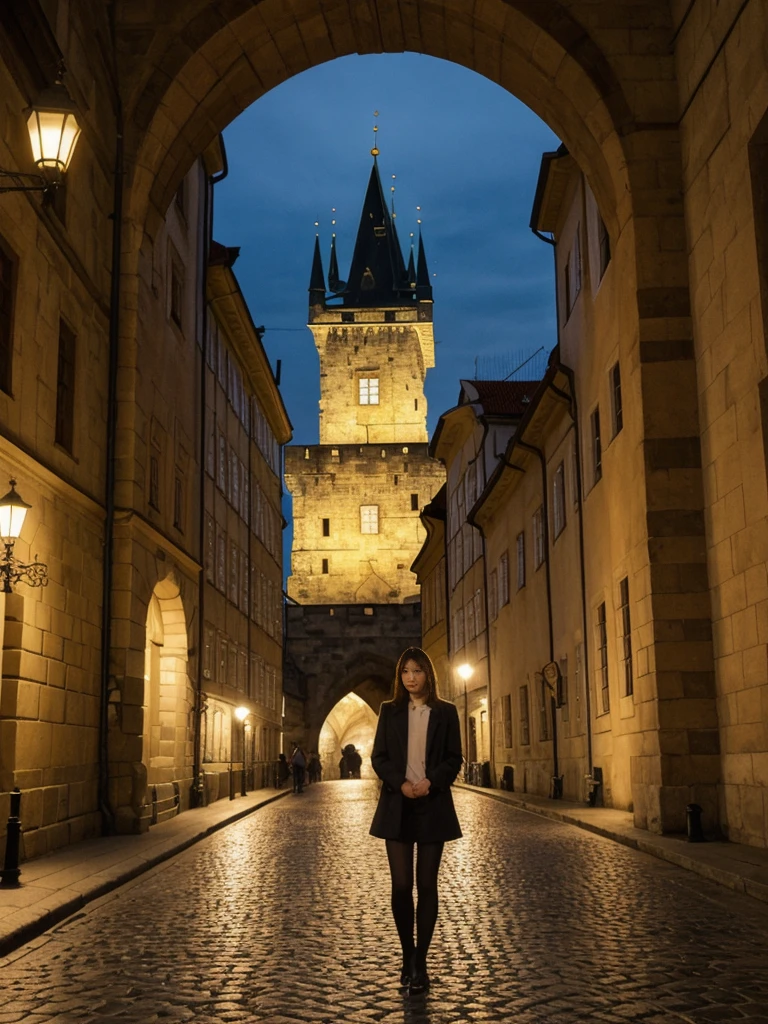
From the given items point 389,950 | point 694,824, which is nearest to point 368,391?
point 694,824

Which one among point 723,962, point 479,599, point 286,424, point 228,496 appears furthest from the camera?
point 286,424

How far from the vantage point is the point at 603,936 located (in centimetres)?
791

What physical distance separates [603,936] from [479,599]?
31.5 metres

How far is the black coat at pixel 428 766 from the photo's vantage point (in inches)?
247

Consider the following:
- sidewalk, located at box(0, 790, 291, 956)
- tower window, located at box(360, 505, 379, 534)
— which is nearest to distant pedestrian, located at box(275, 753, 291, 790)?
sidewalk, located at box(0, 790, 291, 956)

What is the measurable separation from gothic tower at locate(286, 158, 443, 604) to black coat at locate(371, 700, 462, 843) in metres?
67.1

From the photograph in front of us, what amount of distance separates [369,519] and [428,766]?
7194 centimetres

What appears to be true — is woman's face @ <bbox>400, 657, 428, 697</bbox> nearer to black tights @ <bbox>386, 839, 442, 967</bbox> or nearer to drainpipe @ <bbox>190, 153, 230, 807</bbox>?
black tights @ <bbox>386, 839, 442, 967</bbox>

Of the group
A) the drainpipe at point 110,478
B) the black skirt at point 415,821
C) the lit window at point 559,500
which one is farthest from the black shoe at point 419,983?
the lit window at point 559,500

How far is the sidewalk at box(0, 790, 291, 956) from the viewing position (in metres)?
8.47

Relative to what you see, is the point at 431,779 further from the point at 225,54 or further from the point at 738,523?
the point at 225,54

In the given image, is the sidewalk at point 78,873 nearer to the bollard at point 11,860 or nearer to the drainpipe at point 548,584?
the bollard at point 11,860

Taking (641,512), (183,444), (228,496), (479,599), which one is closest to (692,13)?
(641,512)

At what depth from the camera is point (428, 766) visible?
6.32 meters
